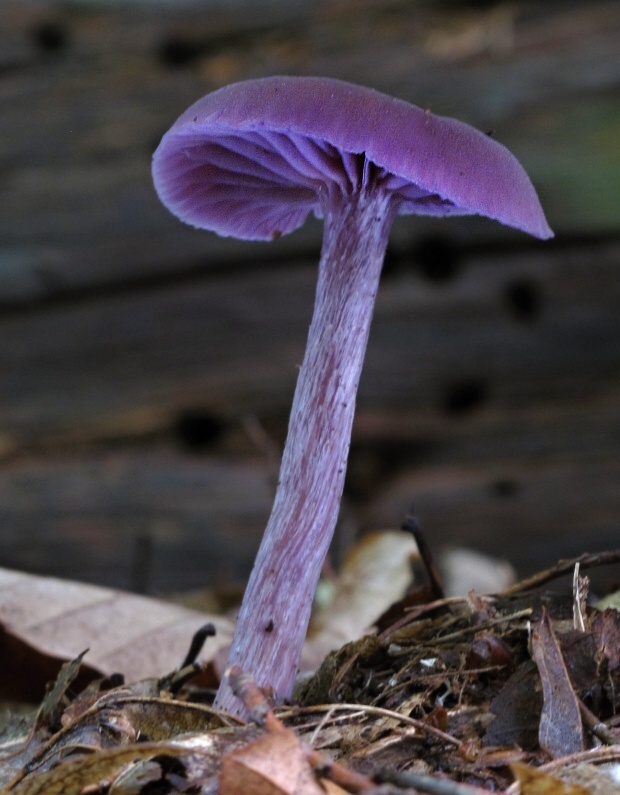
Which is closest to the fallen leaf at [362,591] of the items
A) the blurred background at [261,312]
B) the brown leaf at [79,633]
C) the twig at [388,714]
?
the brown leaf at [79,633]

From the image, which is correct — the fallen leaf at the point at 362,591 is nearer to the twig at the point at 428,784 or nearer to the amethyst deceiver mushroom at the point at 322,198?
the amethyst deceiver mushroom at the point at 322,198

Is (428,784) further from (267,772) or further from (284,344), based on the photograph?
(284,344)

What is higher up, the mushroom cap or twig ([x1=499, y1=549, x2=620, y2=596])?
the mushroom cap

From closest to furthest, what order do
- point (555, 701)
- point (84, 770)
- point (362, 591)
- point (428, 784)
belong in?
point (428, 784) < point (84, 770) < point (555, 701) < point (362, 591)

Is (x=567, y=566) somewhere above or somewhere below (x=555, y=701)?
above

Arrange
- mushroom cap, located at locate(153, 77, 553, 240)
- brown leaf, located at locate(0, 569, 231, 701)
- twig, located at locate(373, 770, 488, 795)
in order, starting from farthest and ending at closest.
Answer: brown leaf, located at locate(0, 569, 231, 701) < mushroom cap, located at locate(153, 77, 553, 240) < twig, located at locate(373, 770, 488, 795)

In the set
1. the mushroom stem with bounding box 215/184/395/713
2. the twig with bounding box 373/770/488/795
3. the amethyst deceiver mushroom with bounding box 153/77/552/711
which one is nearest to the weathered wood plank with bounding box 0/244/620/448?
the amethyst deceiver mushroom with bounding box 153/77/552/711

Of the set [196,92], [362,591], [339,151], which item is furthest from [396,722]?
[196,92]

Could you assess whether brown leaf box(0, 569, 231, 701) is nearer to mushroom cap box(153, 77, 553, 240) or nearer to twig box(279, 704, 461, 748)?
twig box(279, 704, 461, 748)
